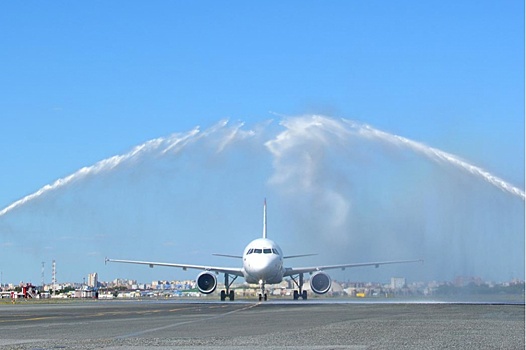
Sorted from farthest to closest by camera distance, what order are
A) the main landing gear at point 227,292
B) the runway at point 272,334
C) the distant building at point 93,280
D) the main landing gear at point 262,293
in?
the distant building at point 93,280 < the main landing gear at point 227,292 < the main landing gear at point 262,293 < the runway at point 272,334

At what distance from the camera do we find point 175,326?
1080 inches

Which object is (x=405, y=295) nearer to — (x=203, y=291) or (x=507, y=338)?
(x=203, y=291)

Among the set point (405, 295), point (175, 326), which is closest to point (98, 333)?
point (175, 326)

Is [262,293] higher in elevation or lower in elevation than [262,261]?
lower

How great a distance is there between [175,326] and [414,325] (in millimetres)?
7276

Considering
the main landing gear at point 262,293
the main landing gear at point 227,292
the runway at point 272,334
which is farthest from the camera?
the main landing gear at point 227,292

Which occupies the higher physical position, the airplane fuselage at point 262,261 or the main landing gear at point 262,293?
the airplane fuselage at point 262,261

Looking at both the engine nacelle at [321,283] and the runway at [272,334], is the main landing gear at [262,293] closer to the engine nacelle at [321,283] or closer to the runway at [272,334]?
the engine nacelle at [321,283]

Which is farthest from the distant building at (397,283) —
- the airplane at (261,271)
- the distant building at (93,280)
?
the distant building at (93,280)

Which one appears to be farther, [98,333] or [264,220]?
[264,220]

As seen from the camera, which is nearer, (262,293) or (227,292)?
(262,293)

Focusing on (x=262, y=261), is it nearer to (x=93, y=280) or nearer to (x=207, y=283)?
(x=207, y=283)

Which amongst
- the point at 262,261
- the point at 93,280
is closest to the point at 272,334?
the point at 262,261

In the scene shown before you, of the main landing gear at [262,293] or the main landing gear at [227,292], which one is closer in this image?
the main landing gear at [262,293]
